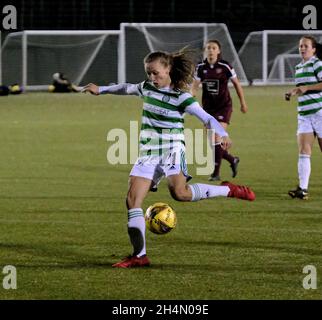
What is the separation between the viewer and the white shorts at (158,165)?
10.1m

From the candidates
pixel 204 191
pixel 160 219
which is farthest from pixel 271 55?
pixel 160 219

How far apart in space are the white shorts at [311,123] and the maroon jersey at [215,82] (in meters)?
2.89

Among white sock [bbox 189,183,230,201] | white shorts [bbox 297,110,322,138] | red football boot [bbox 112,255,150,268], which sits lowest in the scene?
red football boot [bbox 112,255,150,268]

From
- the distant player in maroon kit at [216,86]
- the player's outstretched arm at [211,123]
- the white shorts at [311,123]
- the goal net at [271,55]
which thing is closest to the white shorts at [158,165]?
the player's outstretched arm at [211,123]

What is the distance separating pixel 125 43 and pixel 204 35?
339cm

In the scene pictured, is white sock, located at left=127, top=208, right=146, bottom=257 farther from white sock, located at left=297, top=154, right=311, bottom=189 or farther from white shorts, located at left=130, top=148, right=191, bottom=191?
white sock, located at left=297, top=154, right=311, bottom=189

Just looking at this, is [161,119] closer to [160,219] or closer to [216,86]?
[160,219]

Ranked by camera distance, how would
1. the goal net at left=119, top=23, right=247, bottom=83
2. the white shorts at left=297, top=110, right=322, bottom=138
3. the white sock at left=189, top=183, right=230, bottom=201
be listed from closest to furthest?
the white sock at left=189, top=183, right=230, bottom=201 < the white shorts at left=297, top=110, right=322, bottom=138 < the goal net at left=119, top=23, right=247, bottom=83

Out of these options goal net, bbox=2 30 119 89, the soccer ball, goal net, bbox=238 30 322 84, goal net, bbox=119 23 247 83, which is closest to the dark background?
goal net, bbox=238 30 322 84

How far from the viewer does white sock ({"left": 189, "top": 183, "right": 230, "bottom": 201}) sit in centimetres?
1059

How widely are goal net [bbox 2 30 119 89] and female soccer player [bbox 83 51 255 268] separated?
33.4 meters

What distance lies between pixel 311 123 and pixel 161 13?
3592cm

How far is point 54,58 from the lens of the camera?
146 ft

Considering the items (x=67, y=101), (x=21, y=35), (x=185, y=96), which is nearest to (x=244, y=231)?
(x=185, y=96)
